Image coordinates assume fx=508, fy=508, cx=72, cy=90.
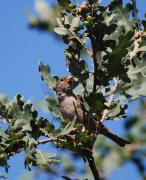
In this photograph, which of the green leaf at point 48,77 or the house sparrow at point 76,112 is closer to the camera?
the house sparrow at point 76,112

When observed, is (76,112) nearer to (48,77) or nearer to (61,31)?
(48,77)

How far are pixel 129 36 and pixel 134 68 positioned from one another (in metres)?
0.46

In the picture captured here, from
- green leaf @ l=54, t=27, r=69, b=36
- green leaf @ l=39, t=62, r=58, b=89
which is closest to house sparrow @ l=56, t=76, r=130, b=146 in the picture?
green leaf @ l=39, t=62, r=58, b=89

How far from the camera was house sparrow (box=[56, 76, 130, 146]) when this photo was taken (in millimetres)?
A: 3184

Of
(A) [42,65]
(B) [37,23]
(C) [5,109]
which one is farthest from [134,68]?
(B) [37,23]

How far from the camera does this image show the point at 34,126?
3.14 meters

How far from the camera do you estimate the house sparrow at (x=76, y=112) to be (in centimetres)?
318

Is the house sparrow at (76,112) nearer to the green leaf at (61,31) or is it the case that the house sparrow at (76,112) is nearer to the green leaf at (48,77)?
the green leaf at (48,77)

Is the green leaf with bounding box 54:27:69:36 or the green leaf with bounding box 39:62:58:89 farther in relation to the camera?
the green leaf with bounding box 39:62:58:89

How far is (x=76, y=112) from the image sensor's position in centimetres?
350

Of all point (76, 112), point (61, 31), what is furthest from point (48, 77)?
point (61, 31)

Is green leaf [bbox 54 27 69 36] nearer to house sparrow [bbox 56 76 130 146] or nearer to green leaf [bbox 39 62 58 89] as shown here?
house sparrow [bbox 56 76 130 146]

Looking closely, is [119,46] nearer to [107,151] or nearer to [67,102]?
[107,151]

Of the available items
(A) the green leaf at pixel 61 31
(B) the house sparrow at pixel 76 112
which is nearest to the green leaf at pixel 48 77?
(B) the house sparrow at pixel 76 112
